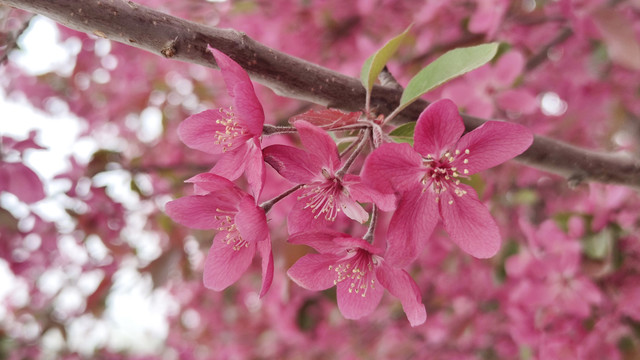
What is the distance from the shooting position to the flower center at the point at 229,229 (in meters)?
0.78

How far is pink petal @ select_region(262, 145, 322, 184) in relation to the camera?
27.5 inches

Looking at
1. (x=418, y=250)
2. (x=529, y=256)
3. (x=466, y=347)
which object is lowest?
(x=466, y=347)

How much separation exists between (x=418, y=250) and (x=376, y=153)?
18cm

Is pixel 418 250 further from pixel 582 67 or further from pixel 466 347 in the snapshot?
pixel 582 67

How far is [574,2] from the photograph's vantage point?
5.81ft

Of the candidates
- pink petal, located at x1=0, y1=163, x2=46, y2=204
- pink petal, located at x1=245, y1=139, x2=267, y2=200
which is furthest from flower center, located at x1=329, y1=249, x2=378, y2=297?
pink petal, located at x1=0, y1=163, x2=46, y2=204

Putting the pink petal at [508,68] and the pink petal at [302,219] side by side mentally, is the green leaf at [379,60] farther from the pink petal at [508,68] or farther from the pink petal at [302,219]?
the pink petal at [508,68]

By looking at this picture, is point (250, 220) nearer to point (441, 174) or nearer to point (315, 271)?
point (315, 271)

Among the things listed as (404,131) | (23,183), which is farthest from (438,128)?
(23,183)

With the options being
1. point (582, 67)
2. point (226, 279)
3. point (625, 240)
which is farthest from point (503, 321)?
point (226, 279)

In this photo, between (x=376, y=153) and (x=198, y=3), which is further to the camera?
(x=198, y=3)

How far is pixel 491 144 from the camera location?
70cm

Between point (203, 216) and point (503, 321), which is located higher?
point (203, 216)

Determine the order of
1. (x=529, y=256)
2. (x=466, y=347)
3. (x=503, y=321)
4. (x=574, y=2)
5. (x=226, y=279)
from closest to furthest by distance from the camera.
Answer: (x=226, y=279) < (x=529, y=256) < (x=574, y=2) < (x=503, y=321) < (x=466, y=347)
